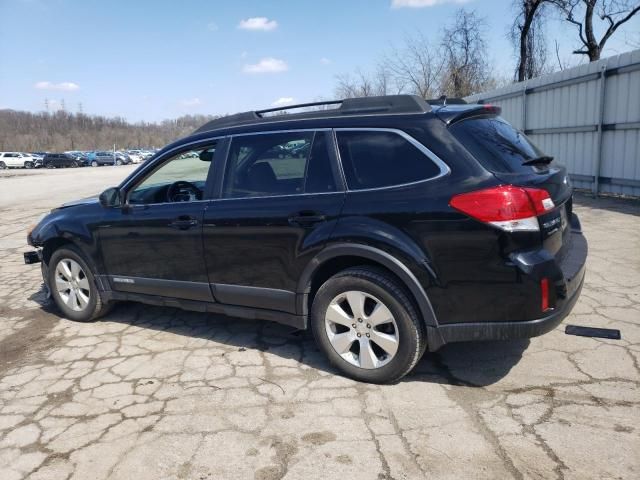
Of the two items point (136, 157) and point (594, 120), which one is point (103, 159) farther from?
point (594, 120)

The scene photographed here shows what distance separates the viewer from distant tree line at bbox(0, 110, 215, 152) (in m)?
107

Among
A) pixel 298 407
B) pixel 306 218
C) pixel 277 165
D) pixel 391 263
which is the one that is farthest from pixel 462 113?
pixel 298 407

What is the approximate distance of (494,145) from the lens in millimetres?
3137

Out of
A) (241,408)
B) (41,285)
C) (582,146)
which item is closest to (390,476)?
(241,408)

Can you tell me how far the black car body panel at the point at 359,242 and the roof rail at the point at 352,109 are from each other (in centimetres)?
4

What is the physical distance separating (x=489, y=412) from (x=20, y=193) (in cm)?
2206

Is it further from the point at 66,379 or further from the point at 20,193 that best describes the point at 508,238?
the point at 20,193

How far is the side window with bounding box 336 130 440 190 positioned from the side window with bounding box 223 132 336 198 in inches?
5.9

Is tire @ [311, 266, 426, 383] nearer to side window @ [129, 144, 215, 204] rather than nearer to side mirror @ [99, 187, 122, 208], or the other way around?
side window @ [129, 144, 215, 204]

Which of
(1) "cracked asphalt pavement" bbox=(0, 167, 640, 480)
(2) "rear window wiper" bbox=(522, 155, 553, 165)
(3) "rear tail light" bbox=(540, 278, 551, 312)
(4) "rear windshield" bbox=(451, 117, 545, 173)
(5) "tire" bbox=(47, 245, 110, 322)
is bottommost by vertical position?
(1) "cracked asphalt pavement" bbox=(0, 167, 640, 480)

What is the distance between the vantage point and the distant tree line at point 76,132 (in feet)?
351

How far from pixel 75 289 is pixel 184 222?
67.0 inches

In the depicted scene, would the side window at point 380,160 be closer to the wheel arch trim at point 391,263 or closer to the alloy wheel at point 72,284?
the wheel arch trim at point 391,263

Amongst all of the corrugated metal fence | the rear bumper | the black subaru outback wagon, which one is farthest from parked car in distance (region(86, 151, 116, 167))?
the rear bumper
